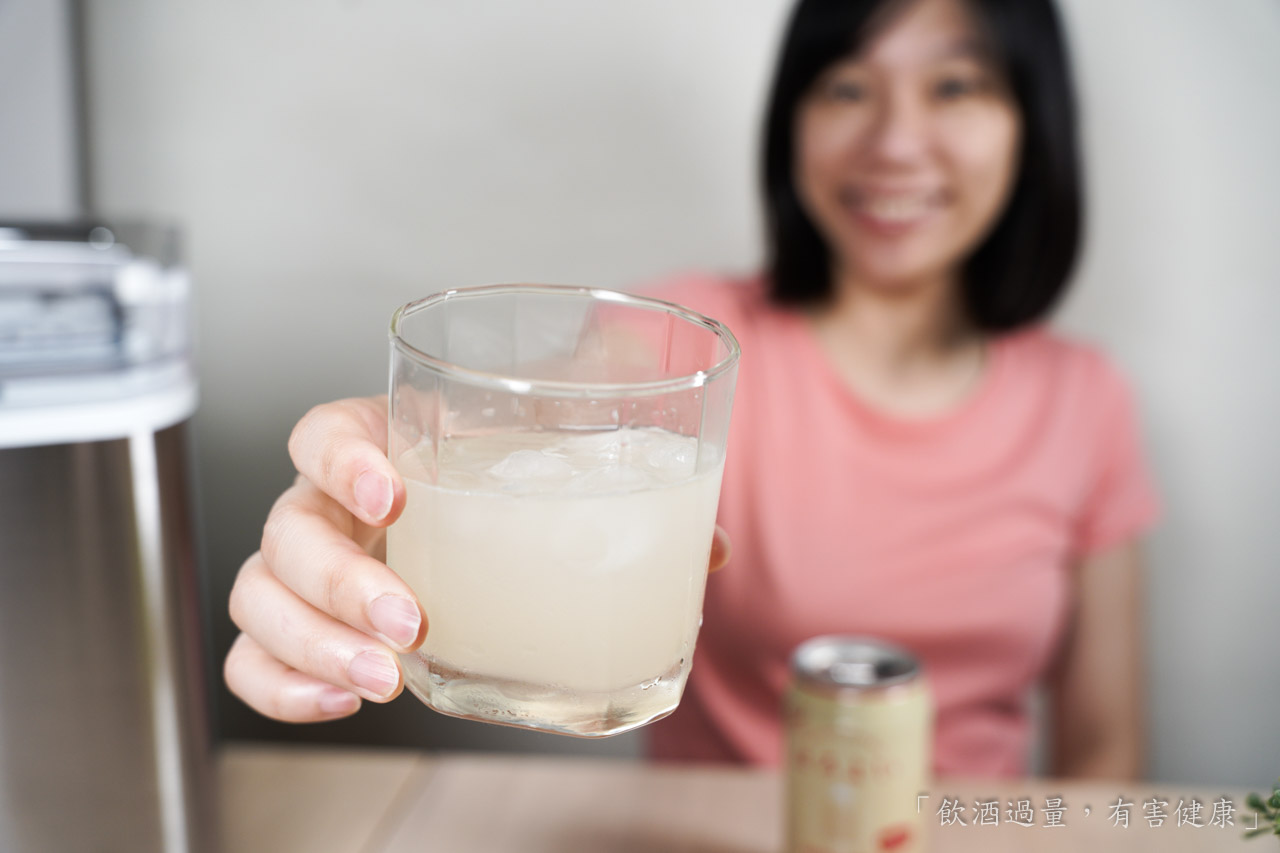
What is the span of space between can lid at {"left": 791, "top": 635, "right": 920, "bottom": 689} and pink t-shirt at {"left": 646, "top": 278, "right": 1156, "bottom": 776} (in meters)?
0.65

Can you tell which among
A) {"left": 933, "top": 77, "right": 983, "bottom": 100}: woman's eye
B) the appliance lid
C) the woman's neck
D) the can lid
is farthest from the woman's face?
the appliance lid

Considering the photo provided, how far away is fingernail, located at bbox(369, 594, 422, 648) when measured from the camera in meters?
0.38

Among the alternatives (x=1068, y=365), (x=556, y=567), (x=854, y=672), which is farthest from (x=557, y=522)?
(x=1068, y=365)

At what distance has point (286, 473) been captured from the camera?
5.29ft

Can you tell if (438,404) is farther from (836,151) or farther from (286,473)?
(286,473)

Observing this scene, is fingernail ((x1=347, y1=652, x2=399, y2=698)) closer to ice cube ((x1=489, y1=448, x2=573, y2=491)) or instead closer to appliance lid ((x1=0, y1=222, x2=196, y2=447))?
ice cube ((x1=489, y1=448, x2=573, y2=491))

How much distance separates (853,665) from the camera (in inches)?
30.7

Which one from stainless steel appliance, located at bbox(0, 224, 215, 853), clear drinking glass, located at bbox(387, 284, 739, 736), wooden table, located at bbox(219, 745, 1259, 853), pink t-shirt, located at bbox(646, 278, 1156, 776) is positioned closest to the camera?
clear drinking glass, located at bbox(387, 284, 739, 736)

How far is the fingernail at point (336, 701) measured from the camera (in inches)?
19.4

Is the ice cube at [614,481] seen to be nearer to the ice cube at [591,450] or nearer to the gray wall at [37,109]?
the ice cube at [591,450]

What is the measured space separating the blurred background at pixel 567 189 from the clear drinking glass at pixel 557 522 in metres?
1.19

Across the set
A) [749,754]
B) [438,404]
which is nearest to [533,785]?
[749,754]

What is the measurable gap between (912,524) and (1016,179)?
55 centimetres

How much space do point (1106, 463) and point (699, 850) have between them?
103 cm
